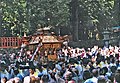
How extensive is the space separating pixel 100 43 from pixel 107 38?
178cm

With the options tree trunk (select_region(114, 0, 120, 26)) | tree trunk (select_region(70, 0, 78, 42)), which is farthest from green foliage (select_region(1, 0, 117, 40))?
tree trunk (select_region(70, 0, 78, 42))

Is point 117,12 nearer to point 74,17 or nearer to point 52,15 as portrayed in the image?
point 74,17

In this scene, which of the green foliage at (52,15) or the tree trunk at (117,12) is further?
the tree trunk at (117,12)

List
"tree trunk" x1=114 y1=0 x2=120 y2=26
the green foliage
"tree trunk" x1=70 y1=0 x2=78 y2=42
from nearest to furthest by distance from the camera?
the green foliage < "tree trunk" x1=70 y1=0 x2=78 y2=42 < "tree trunk" x1=114 y1=0 x2=120 y2=26

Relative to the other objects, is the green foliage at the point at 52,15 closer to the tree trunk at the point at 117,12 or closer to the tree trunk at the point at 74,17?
the tree trunk at the point at 117,12

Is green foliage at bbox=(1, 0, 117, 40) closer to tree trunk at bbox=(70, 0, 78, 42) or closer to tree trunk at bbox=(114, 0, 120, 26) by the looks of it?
tree trunk at bbox=(114, 0, 120, 26)

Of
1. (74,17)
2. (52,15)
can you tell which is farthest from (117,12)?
(52,15)

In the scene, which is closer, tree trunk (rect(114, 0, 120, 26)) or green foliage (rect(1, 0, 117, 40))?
green foliage (rect(1, 0, 117, 40))

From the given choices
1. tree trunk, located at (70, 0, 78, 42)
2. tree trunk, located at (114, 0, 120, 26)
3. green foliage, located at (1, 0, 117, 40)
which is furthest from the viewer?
tree trunk, located at (114, 0, 120, 26)

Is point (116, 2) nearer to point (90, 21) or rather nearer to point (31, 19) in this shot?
point (90, 21)

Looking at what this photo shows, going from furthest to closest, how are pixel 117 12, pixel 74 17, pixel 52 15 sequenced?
pixel 117 12 < pixel 74 17 < pixel 52 15

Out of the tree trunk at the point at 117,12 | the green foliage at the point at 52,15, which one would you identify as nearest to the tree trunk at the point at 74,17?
the green foliage at the point at 52,15

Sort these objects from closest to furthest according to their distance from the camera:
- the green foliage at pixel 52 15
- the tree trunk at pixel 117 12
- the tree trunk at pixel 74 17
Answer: the green foliage at pixel 52 15 → the tree trunk at pixel 74 17 → the tree trunk at pixel 117 12

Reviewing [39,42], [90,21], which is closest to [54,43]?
[39,42]
